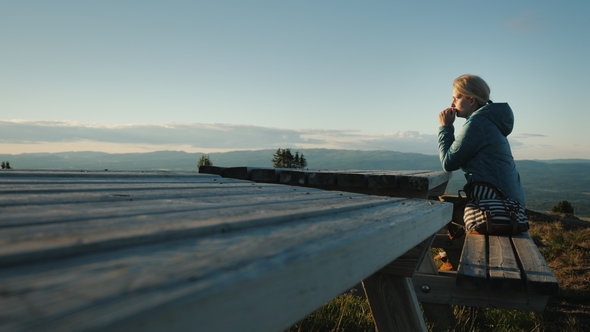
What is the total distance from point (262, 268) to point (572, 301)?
4.99 metres

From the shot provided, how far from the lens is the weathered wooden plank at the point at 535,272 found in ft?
7.36

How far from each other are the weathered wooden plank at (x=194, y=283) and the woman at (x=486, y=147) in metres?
3.32

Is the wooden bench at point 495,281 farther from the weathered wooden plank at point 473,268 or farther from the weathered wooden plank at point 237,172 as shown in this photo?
the weathered wooden plank at point 237,172

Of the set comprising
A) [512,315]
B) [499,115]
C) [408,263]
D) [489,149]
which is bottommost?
[512,315]

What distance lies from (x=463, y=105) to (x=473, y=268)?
7.63ft

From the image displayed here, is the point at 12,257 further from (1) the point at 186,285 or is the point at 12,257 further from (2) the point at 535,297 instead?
(2) the point at 535,297

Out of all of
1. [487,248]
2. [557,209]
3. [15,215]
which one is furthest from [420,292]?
[557,209]

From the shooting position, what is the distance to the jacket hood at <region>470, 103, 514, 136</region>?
4.08m

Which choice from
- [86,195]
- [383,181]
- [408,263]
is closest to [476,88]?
[383,181]

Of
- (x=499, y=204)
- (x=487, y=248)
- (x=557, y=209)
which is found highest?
(x=499, y=204)

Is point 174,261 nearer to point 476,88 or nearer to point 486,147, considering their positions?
point 486,147

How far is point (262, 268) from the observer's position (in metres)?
0.67

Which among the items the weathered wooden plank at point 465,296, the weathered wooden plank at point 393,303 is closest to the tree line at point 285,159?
the weathered wooden plank at point 465,296

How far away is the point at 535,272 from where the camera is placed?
240 cm
